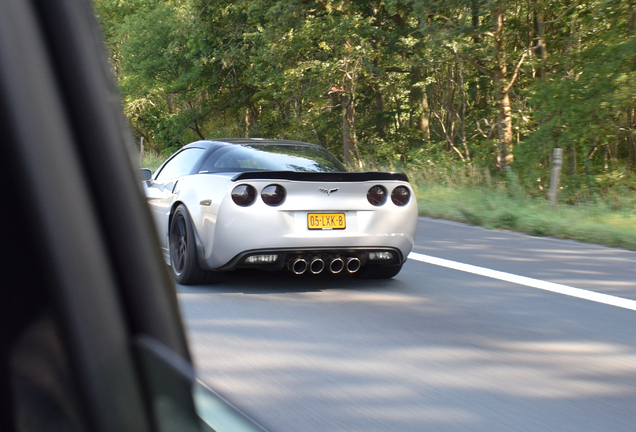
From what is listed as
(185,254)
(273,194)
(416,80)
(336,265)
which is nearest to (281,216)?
(273,194)

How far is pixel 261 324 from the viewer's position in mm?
4934

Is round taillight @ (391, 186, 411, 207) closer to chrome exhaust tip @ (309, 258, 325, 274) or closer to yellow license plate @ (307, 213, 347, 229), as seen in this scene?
yellow license plate @ (307, 213, 347, 229)

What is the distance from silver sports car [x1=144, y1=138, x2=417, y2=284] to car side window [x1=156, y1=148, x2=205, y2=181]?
0.20 metres

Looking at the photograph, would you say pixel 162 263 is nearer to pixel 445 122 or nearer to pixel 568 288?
pixel 568 288

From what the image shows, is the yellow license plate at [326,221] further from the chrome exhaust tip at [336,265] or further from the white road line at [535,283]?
the white road line at [535,283]

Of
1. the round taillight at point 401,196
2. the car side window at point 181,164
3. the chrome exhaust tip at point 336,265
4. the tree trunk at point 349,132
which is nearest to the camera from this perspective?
the chrome exhaust tip at point 336,265

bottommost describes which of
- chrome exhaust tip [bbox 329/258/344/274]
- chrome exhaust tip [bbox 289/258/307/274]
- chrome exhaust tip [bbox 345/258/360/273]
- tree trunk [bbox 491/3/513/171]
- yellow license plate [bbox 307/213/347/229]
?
tree trunk [bbox 491/3/513/171]

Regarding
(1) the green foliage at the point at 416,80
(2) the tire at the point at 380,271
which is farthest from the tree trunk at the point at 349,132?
(2) the tire at the point at 380,271

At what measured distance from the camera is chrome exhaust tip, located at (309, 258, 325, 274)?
592cm

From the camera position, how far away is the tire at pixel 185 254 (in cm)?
612

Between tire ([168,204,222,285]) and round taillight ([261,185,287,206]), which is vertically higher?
round taillight ([261,185,287,206])

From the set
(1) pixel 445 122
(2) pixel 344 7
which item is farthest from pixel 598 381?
(1) pixel 445 122

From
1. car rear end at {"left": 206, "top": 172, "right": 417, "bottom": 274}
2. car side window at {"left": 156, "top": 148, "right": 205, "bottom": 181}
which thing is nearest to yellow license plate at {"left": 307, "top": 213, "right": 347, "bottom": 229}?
car rear end at {"left": 206, "top": 172, "right": 417, "bottom": 274}

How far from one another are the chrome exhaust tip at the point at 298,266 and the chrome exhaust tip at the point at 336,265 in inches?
9.1
